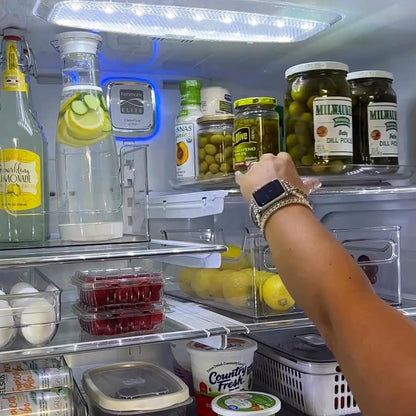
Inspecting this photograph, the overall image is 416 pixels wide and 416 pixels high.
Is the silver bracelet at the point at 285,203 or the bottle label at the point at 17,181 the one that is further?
the bottle label at the point at 17,181

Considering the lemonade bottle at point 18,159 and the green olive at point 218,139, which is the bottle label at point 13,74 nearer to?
the lemonade bottle at point 18,159

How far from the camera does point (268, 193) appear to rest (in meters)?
0.88

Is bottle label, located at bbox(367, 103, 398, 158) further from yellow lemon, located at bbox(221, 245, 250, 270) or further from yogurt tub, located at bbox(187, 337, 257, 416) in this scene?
yogurt tub, located at bbox(187, 337, 257, 416)

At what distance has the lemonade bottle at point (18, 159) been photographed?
1076 millimetres

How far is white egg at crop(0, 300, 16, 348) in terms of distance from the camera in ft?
3.16

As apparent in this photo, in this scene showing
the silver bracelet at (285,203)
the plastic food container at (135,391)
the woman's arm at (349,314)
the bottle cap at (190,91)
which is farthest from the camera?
the bottle cap at (190,91)

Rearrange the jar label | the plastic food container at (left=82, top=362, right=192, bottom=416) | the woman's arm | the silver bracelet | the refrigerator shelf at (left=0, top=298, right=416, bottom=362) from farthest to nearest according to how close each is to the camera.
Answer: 1. the jar label
2. the plastic food container at (left=82, top=362, right=192, bottom=416)
3. the refrigerator shelf at (left=0, top=298, right=416, bottom=362)
4. the silver bracelet
5. the woman's arm

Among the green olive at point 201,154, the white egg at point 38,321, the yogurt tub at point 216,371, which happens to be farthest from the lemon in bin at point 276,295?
the white egg at point 38,321

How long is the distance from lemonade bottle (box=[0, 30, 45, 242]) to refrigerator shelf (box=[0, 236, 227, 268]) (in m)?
0.04

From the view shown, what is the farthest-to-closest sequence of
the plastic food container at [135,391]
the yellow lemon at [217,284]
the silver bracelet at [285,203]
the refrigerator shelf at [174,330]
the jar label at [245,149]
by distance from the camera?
1. the yellow lemon at [217,284]
2. the jar label at [245,149]
3. the plastic food container at [135,391]
4. the refrigerator shelf at [174,330]
5. the silver bracelet at [285,203]

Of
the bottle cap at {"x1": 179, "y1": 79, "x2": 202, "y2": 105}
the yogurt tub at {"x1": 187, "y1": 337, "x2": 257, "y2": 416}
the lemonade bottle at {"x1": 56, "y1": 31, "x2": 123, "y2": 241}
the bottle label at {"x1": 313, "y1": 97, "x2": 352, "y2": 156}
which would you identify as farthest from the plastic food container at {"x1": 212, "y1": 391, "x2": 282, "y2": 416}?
the bottle cap at {"x1": 179, "y1": 79, "x2": 202, "y2": 105}

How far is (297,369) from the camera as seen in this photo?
1.22 m

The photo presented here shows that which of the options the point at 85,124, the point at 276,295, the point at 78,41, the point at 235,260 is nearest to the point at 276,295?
the point at 276,295

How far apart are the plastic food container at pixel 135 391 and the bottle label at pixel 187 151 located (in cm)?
42
